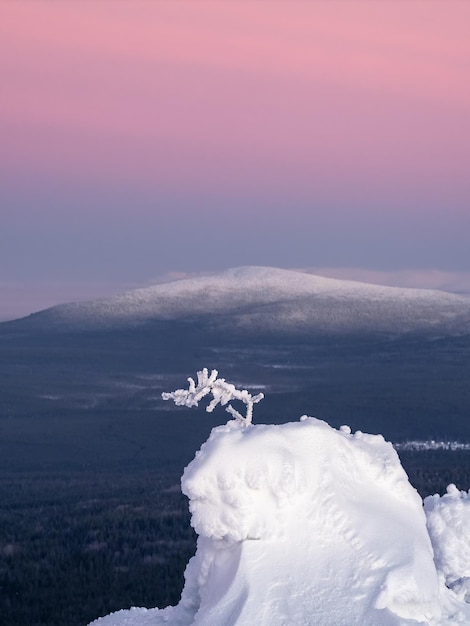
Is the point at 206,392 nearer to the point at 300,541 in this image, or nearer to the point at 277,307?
the point at 300,541

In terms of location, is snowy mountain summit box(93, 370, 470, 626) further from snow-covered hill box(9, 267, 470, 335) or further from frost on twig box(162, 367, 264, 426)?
snow-covered hill box(9, 267, 470, 335)

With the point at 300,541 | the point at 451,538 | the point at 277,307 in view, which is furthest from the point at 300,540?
the point at 277,307

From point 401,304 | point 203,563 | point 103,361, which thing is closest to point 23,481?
point 203,563

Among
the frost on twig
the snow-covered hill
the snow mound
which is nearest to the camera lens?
the frost on twig

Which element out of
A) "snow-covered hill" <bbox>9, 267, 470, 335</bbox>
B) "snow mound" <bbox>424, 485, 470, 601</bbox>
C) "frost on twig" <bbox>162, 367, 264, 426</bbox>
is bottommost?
"snow mound" <bbox>424, 485, 470, 601</bbox>

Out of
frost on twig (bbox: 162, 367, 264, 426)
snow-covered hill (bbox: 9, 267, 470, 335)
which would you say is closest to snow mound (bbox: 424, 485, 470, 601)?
frost on twig (bbox: 162, 367, 264, 426)

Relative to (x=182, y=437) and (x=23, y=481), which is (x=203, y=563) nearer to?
(x=23, y=481)

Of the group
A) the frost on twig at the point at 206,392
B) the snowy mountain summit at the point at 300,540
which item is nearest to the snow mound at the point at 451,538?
the snowy mountain summit at the point at 300,540
